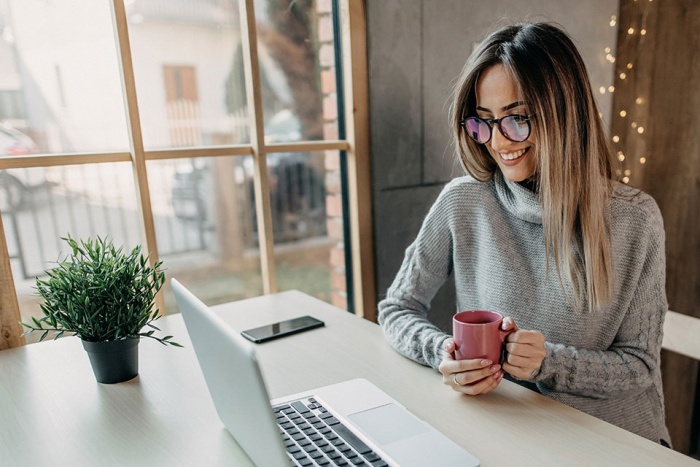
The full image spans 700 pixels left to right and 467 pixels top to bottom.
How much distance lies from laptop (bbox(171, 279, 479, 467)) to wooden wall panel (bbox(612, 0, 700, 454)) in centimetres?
201

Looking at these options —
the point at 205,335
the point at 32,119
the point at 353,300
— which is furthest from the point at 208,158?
the point at 205,335

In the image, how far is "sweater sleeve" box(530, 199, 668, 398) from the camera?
3.19 feet

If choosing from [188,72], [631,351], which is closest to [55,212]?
[188,72]

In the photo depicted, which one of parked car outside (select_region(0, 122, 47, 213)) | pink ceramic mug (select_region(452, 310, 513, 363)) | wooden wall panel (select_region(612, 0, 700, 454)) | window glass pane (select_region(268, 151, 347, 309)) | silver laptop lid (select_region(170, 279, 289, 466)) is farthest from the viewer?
wooden wall panel (select_region(612, 0, 700, 454))

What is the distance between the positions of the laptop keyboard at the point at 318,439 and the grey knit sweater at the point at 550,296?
0.28 m

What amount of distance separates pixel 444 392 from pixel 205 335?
0.46 meters

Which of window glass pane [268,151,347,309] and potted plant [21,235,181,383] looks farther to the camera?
window glass pane [268,151,347,309]

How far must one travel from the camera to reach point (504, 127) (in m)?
1.09

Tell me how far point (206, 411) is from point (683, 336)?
1.07 meters

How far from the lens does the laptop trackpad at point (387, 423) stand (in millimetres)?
791

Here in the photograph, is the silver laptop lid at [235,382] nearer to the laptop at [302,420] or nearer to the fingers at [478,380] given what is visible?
the laptop at [302,420]

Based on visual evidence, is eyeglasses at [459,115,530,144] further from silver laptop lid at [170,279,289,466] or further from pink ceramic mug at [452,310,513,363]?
silver laptop lid at [170,279,289,466]

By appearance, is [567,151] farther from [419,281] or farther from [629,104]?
[629,104]

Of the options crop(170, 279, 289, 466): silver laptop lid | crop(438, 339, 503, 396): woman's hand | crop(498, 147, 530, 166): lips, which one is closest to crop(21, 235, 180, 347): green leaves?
crop(170, 279, 289, 466): silver laptop lid
